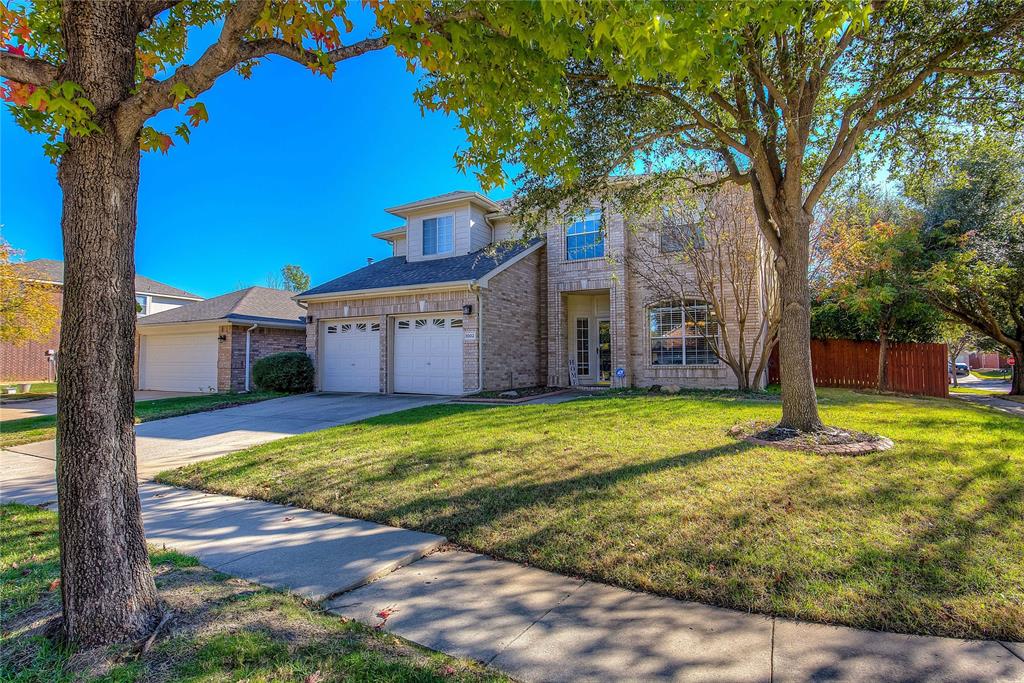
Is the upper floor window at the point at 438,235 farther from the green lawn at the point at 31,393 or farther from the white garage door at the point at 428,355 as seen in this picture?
the green lawn at the point at 31,393

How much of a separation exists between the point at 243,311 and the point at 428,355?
27.1 feet

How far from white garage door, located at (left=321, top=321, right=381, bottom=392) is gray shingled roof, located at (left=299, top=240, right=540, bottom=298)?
1.27 metres

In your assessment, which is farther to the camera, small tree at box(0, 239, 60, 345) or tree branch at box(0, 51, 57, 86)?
small tree at box(0, 239, 60, 345)

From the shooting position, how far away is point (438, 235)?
1659cm

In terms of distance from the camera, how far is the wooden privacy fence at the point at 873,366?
14.8 m

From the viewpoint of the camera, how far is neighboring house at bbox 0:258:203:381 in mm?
21656

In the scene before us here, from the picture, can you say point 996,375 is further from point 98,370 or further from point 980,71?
point 98,370

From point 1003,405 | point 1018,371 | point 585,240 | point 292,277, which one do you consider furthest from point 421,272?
point 292,277

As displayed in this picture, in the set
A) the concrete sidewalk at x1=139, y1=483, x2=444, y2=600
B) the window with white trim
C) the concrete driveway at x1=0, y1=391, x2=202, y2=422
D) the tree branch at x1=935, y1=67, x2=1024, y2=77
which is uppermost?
the tree branch at x1=935, y1=67, x2=1024, y2=77

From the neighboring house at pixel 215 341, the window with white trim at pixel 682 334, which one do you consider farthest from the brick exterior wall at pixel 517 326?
the neighboring house at pixel 215 341

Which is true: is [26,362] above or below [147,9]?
below

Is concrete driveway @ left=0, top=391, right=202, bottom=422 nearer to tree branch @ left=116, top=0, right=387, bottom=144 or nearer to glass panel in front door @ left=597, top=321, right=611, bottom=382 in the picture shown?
tree branch @ left=116, top=0, right=387, bottom=144

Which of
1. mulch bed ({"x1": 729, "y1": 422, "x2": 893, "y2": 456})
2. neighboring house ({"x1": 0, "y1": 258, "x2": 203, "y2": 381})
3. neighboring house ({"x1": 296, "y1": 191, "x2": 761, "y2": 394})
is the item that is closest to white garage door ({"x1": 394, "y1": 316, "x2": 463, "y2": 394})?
neighboring house ({"x1": 296, "y1": 191, "x2": 761, "y2": 394})

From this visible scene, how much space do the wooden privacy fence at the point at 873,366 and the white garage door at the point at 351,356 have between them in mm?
12423
